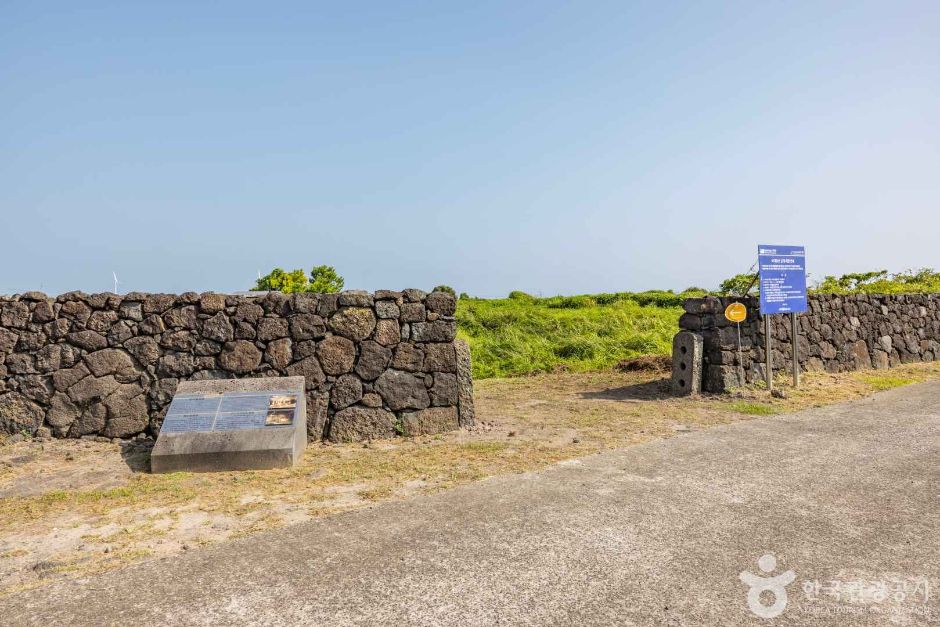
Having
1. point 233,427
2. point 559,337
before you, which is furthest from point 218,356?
point 559,337

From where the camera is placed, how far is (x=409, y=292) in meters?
7.90

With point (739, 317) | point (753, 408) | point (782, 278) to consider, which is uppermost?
point (782, 278)

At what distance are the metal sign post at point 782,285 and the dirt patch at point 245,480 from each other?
1.39 metres

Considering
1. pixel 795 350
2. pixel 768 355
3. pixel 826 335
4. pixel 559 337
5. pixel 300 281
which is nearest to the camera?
pixel 768 355

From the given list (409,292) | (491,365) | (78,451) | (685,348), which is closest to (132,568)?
(78,451)

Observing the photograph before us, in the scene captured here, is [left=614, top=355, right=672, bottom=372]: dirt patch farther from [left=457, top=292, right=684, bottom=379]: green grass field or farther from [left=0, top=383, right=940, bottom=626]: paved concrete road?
[left=0, top=383, right=940, bottom=626]: paved concrete road

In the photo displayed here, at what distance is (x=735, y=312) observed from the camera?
10656mm

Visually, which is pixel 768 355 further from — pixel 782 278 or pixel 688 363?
pixel 782 278

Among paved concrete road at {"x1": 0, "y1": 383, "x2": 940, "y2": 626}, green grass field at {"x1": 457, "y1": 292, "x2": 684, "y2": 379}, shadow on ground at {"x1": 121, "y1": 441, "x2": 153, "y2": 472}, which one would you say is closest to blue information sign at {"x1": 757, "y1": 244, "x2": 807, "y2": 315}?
green grass field at {"x1": 457, "y1": 292, "x2": 684, "y2": 379}

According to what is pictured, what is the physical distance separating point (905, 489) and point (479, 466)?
3635mm

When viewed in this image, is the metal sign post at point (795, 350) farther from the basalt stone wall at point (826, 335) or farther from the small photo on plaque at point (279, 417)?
the small photo on plaque at point (279, 417)

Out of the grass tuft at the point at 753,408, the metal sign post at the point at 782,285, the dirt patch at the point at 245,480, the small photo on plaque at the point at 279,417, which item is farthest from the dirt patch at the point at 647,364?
the small photo on plaque at the point at 279,417

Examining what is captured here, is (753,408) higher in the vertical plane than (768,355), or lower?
lower

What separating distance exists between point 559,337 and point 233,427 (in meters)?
12.5
